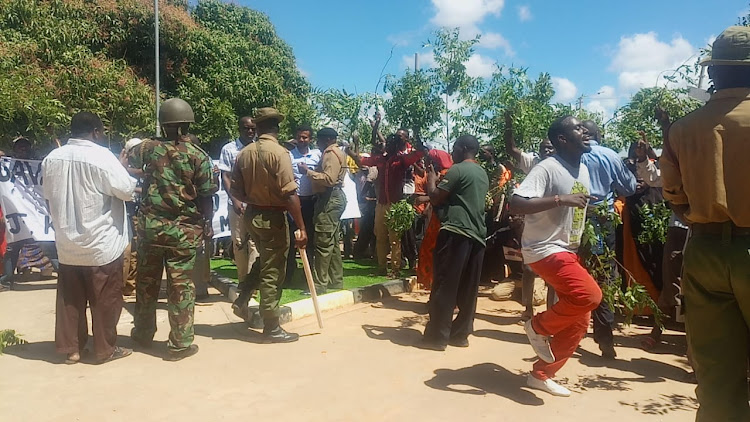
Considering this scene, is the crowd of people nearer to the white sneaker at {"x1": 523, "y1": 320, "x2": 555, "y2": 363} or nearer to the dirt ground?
the white sneaker at {"x1": 523, "y1": 320, "x2": 555, "y2": 363}

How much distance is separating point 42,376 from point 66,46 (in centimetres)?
1466

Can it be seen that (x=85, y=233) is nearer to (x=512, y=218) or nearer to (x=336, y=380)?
(x=336, y=380)

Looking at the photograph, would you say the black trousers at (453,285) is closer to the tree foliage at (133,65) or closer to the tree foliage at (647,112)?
the tree foliage at (647,112)

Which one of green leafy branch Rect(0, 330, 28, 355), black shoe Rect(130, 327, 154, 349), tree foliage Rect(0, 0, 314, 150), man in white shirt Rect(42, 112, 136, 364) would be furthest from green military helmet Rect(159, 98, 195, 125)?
tree foliage Rect(0, 0, 314, 150)

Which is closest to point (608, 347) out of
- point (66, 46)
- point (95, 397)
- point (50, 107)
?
point (95, 397)

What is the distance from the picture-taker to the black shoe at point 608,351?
4992mm

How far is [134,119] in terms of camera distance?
1549 cm

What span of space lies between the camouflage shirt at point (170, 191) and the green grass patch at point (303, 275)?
2.04m

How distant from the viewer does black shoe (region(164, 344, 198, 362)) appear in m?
4.73

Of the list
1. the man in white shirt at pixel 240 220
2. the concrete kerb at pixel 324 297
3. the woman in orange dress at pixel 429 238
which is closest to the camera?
the concrete kerb at pixel 324 297

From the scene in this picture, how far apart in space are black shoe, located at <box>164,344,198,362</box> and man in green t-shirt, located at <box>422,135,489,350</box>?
209cm

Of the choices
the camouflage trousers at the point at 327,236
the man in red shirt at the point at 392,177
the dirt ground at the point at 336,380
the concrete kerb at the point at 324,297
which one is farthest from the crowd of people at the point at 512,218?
the man in red shirt at the point at 392,177

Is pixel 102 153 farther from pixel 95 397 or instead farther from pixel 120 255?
pixel 95 397

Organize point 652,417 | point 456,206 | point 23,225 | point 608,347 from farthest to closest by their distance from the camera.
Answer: point 23,225 < point 456,206 < point 608,347 < point 652,417
